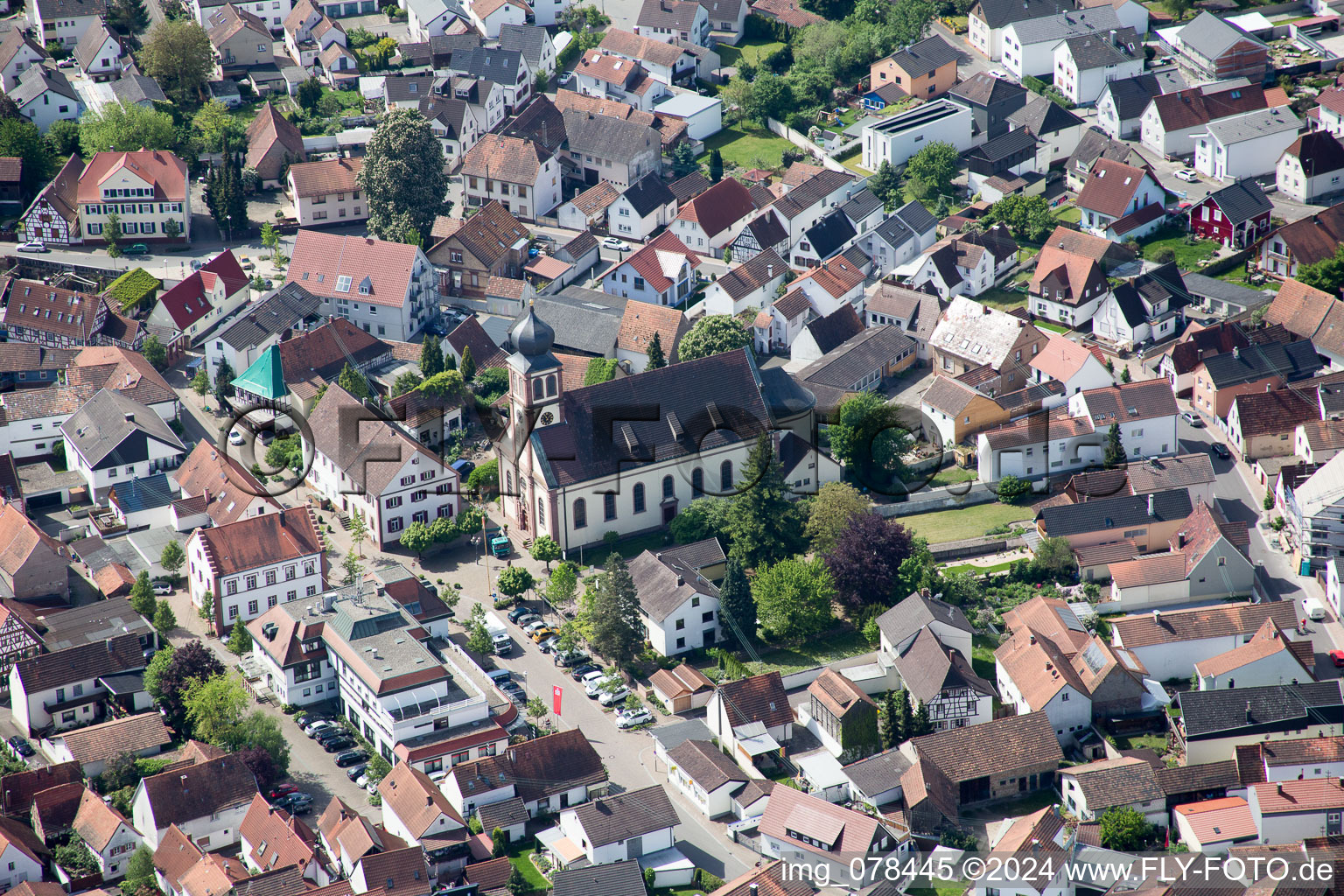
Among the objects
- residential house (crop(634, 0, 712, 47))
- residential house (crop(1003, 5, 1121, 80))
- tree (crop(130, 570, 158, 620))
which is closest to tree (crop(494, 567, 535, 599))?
tree (crop(130, 570, 158, 620))

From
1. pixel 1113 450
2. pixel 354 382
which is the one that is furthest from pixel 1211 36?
pixel 354 382

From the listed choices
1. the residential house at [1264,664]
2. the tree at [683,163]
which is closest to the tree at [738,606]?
the residential house at [1264,664]

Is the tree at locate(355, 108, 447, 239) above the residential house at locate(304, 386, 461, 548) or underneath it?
above

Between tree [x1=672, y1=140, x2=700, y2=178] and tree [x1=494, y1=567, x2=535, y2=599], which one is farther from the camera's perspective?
tree [x1=672, y1=140, x2=700, y2=178]

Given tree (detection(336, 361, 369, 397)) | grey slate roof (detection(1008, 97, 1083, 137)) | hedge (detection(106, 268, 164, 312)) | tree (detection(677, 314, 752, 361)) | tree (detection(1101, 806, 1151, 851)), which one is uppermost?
grey slate roof (detection(1008, 97, 1083, 137))

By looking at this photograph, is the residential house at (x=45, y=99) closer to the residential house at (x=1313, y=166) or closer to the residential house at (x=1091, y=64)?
the residential house at (x=1091, y=64)

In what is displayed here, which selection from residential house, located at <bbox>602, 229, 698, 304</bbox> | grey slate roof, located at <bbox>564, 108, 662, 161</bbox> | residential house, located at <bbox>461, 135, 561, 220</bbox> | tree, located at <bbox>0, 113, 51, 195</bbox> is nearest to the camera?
residential house, located at <bbox>602, 229, 698, 304</bbox>

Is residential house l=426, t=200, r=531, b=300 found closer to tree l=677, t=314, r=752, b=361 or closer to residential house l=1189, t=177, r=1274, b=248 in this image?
tree l=677, t=314, r=752, b=361

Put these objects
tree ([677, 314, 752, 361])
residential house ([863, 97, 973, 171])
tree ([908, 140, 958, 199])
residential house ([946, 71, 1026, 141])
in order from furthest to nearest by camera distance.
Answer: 1. residential house ([946, 71, 1026, 141])
2. residential house ([863, 97, 973, 171])
3. tree ([908, 140, 958, 199])
4. tree ([677, 314, 752, 361])
